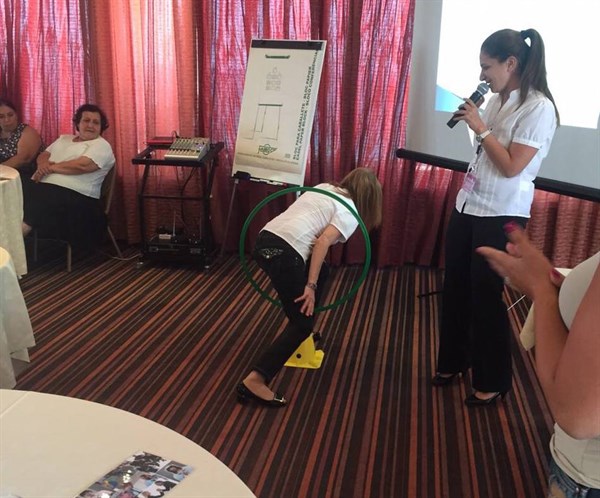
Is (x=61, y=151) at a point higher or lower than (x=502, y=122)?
lower

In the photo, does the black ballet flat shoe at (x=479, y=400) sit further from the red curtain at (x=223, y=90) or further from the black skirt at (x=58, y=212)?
the black skirt at (x=58, y=212)

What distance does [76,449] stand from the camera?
40.3 inches

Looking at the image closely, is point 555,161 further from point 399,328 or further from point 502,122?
point 399,328

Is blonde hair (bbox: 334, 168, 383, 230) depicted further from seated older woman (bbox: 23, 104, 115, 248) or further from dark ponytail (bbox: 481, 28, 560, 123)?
seated older woman (bbox: 23, 104, 115, 248)

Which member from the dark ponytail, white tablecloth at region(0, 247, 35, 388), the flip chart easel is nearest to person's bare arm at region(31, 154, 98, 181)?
the flip chart easel

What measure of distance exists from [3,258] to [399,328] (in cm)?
210

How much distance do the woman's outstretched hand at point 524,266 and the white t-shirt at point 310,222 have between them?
141 cm

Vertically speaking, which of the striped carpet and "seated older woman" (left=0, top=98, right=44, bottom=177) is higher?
"seated older woman" (left=0, top=98, right=44, bottom=177)

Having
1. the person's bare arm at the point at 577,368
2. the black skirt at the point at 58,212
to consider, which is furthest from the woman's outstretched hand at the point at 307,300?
the black skirt at the point at 58,212

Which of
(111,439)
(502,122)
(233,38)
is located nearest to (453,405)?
(502,122)

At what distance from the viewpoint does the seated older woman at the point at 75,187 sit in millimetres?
3973

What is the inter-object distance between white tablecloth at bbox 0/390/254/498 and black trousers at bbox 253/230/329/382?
1.29 metres

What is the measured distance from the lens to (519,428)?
239 centimetres

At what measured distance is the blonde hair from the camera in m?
2.53
